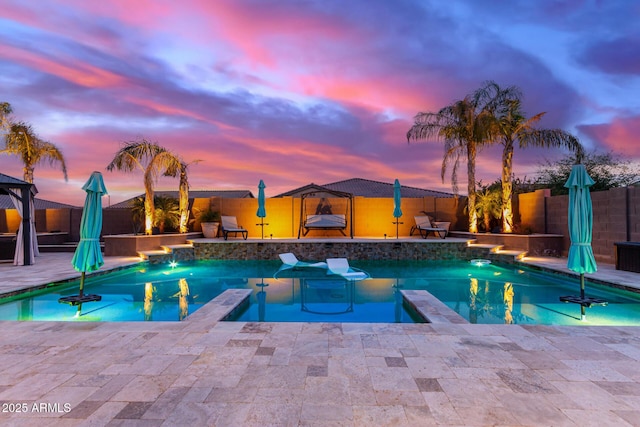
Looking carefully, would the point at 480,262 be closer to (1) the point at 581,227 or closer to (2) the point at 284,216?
(1) the point at 581,227

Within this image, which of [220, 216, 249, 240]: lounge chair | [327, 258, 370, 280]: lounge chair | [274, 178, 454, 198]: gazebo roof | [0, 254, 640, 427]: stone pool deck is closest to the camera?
[0, 254, 640, 427]: stone pool deck

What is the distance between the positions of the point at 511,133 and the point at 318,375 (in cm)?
1056

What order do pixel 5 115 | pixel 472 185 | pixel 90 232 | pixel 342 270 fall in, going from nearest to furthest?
1. pixel 90 232
2. pixel 342 270
3. pixel 472 185
4. pixel 5 115

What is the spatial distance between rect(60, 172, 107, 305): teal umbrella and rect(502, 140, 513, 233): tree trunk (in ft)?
35.1

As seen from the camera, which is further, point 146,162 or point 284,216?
point 284,216

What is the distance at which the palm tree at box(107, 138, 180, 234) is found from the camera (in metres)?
10.5

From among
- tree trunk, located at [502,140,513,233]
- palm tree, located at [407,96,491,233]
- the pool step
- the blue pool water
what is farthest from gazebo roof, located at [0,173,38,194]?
tree trunk, located at [502,140,513,233]

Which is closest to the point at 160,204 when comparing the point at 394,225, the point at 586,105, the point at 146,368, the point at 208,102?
the point at 208,102

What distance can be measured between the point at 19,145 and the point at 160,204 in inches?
227

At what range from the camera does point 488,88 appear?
10695mm

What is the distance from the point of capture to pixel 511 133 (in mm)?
10195

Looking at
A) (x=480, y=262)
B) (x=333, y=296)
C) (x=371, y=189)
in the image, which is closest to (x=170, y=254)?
(x=333, y=296)

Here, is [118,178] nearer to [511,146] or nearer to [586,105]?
[511,146]

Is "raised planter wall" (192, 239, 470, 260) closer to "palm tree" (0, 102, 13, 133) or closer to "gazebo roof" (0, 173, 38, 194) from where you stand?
"gazebo roof" (0, 173, 38, 194)
